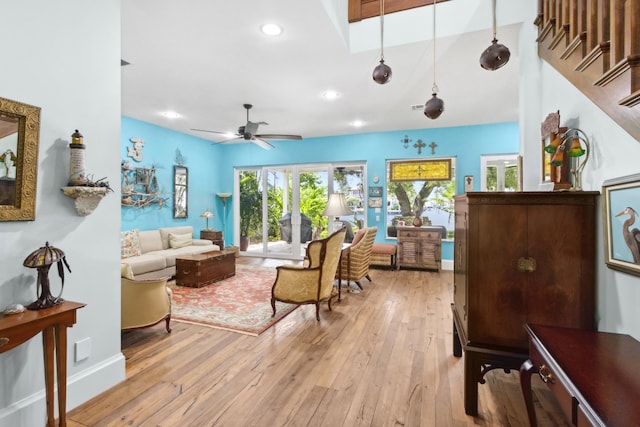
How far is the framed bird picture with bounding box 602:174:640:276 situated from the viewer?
133 centimetres

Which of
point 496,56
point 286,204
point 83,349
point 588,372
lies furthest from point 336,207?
point 588,372

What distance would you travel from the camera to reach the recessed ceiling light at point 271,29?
2705mm

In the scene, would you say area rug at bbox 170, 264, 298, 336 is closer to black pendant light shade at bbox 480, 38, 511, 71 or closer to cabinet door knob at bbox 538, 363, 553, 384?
cabinet door knob at bbox 538, 363, 553, 384

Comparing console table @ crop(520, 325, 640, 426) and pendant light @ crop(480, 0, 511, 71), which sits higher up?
pendant light @ crop(480, 0, 511, 71)

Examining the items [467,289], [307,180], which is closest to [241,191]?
[307,180]

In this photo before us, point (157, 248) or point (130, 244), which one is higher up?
point (130, 244)

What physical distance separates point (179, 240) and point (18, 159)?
14.4ft

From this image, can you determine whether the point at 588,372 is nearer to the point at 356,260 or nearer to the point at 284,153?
the point at 356,260

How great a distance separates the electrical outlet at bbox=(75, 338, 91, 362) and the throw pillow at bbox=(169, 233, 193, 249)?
396 cm

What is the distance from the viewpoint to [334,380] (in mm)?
2176

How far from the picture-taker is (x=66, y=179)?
181 centimetres

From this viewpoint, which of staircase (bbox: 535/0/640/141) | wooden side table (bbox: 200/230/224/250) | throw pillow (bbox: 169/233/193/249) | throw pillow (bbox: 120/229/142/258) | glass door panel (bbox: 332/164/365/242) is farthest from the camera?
glass door panel (bbox: 332/164/365/242)

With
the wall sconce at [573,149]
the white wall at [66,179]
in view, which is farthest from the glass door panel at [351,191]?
the white wall at [66,179]

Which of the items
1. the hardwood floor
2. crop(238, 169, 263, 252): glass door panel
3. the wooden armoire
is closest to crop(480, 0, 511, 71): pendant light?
the wooden armoire
